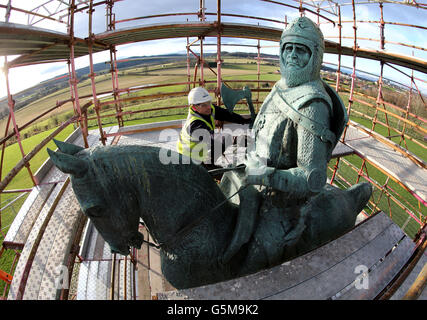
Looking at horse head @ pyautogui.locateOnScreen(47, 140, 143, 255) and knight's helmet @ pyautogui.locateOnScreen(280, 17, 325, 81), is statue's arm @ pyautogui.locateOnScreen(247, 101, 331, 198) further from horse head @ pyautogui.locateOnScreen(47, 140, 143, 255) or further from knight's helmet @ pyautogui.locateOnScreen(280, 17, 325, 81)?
horse head @ pyautogui.locateOnScreen(47, 140, 143, 255)

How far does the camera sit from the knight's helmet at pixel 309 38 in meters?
2.08

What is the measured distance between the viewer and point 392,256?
243cm

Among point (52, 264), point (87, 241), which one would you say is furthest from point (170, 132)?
point (52, 264)

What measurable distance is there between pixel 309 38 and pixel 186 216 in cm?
171

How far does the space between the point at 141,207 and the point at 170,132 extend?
5.26 metres

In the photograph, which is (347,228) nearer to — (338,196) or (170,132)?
(338,196)

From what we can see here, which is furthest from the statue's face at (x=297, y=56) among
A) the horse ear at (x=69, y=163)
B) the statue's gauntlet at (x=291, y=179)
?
the horse ear at (x=69, y=163)

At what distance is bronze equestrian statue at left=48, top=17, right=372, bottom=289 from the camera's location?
1968mm

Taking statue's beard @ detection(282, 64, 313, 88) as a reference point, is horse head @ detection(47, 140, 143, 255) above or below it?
below

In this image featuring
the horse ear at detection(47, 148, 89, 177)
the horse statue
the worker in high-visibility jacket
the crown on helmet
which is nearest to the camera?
the horse ear at detection(47, 148, 89, 177)

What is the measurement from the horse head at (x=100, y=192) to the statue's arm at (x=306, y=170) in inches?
38.3

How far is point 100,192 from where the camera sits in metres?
1.93

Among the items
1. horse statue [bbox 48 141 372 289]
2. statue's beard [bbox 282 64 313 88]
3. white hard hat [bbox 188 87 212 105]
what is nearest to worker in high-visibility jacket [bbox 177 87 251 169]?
white hard hat [bbox 188 87 212 105]

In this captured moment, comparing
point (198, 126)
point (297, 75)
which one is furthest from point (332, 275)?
point (198, 126)
